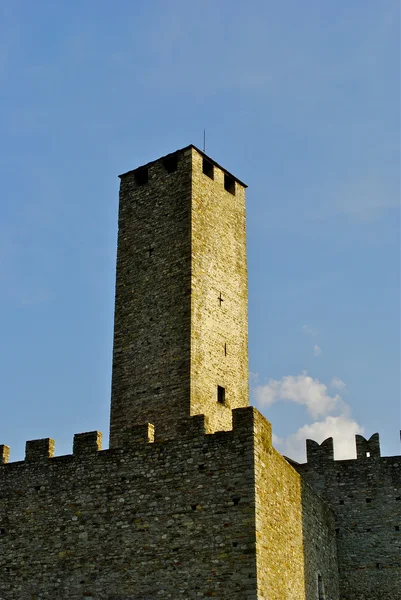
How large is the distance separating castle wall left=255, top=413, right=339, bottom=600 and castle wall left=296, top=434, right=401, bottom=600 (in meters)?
1.24

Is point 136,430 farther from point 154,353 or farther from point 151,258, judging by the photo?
point 151,258

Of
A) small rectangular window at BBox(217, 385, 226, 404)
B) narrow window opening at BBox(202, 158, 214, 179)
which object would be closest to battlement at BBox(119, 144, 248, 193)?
narrow window opening at BBox(202, 158, 214, 179)

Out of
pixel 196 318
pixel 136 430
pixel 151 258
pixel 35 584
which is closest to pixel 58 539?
pixel 35 584

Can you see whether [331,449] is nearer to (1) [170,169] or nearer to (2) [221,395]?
(2) [221,395]

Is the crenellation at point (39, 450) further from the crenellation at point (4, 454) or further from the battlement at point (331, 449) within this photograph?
the battlement at point (331, 449)

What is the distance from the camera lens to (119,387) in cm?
2703

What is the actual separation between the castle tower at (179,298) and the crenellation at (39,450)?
2372mm

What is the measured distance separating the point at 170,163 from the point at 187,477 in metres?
11.9

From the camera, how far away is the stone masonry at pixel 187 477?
2125 centimetres

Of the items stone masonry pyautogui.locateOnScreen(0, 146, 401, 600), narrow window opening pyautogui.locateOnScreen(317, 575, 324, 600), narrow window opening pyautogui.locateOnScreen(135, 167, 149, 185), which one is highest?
narrow window opening pyautogui.locateOnScreen(135, 167, 149, 185)

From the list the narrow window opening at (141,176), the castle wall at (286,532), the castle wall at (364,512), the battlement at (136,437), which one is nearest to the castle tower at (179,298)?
the narrow window opening at (141,176)

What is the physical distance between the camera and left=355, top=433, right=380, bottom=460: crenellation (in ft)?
97.1

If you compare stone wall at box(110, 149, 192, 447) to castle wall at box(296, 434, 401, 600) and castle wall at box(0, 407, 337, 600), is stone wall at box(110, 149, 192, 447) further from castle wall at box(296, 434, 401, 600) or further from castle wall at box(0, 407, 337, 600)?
castle wall at box(296, 434, 401, 600)

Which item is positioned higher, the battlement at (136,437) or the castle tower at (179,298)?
the castle tower at (179,298)
